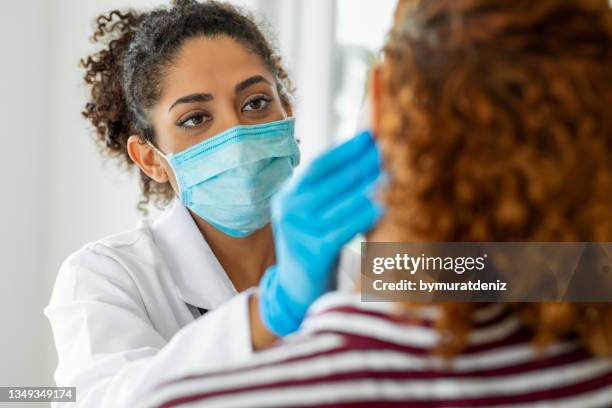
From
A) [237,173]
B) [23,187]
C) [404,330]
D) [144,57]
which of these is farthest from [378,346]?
[23,187]

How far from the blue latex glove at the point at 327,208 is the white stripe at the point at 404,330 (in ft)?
0.43

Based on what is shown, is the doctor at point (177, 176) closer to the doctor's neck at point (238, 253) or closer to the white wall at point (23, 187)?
the doctor's neck at point (238, 253)

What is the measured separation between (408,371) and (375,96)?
282mm

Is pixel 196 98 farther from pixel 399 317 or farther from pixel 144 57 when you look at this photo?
pixel 399 317

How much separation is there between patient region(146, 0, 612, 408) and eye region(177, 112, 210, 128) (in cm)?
88

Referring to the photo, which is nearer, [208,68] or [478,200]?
[478,200]

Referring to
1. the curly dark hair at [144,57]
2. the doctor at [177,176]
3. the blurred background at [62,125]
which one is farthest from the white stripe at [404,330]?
the blurred background at [62,125]

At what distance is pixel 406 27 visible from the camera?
71cm

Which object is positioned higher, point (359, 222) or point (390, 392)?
point (359, 222)

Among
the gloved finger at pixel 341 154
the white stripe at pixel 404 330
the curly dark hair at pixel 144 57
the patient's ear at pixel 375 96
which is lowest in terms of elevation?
the white stripe at pixel 404 330

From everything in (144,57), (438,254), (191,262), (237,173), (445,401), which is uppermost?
(144,57)

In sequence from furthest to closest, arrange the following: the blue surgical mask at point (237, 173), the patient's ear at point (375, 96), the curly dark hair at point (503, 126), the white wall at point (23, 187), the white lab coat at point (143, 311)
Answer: the white wall at point (23, 187)
the blue surgical mask at point (237, 173)
the white lab coat at point (143, 311)
the patient's ear at point (375, 96)
the curly dark hair at point (503, 126)

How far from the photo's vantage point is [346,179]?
2.67 ft

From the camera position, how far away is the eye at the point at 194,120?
155 centimetres
